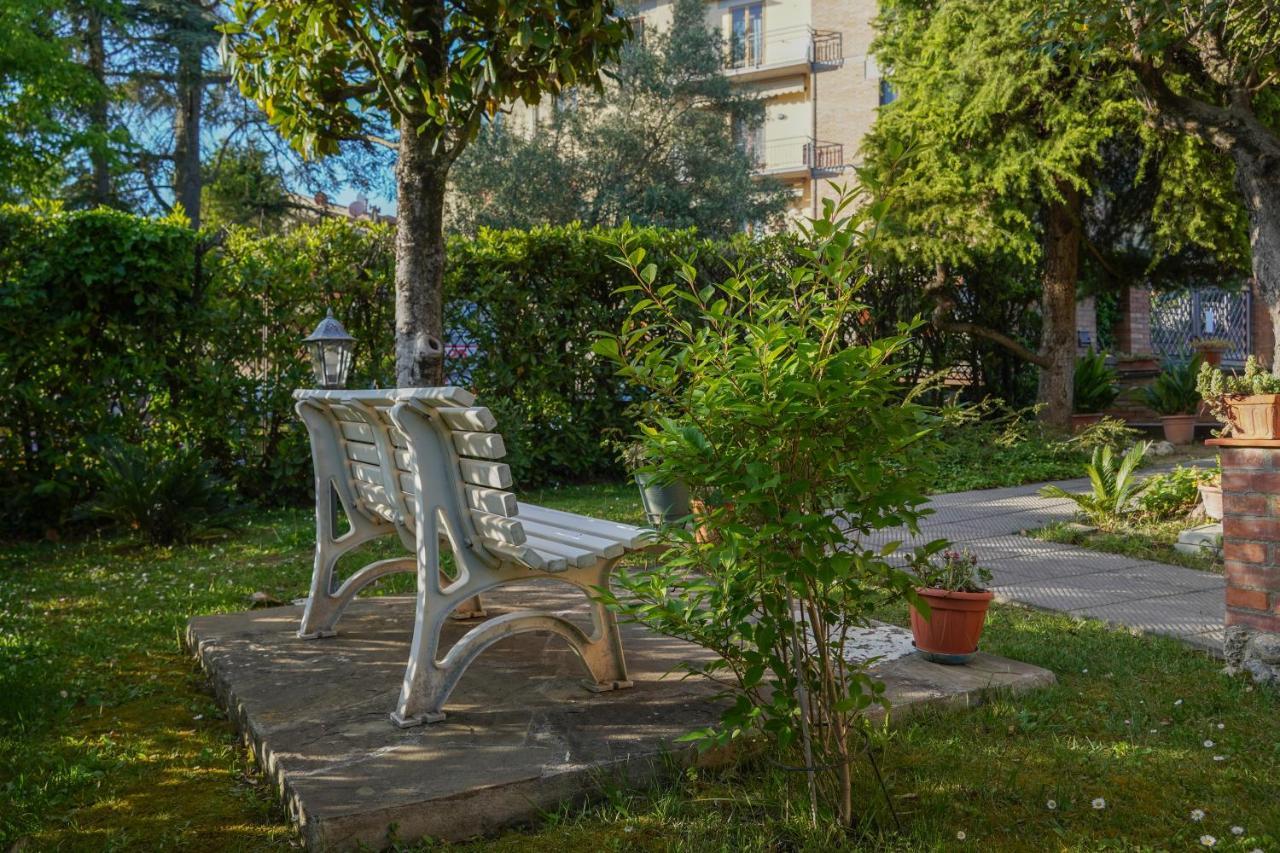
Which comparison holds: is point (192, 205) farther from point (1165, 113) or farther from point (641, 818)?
point (641, 818)

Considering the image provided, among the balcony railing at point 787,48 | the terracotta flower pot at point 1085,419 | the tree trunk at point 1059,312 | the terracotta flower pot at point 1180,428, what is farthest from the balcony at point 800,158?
the tree trunk at point 1059,312

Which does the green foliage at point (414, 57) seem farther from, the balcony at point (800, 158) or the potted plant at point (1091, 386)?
the balcony at point (800, 158)

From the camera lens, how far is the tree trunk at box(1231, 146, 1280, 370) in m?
8.05

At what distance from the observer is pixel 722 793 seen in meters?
2.67

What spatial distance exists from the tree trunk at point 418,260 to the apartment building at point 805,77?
924 inches

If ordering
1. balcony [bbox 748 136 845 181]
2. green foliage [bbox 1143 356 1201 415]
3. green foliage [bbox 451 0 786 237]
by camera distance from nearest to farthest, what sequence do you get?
green foliage [bbox 1143 356 1201 415], green foliage [bbox 451 0 786 237], balcony [bbox 748 136 845 181]

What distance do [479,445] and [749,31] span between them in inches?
1174

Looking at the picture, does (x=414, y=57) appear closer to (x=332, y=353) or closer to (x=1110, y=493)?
(x=332, y=353)

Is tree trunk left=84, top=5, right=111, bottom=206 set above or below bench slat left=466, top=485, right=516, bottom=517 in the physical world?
above

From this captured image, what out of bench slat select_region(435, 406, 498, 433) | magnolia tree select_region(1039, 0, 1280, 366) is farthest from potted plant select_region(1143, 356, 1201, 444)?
bench slat select_region(435, 406, 498, 433)

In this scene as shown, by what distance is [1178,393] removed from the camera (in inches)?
513

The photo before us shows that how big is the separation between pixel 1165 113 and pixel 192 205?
17.7m

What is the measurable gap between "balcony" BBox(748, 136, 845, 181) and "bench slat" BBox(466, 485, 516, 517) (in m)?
26.2

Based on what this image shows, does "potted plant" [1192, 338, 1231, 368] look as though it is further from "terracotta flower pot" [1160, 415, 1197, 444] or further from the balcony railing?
the balcony railing
